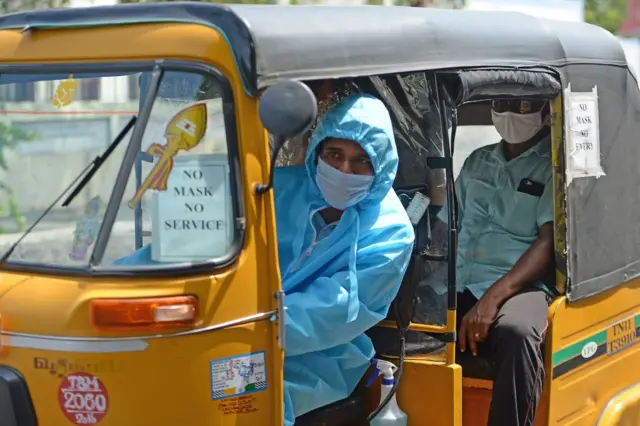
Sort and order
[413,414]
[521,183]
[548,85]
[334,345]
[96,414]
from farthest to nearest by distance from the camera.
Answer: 1. [521,183]
2. [548,85]
3. [413,414]
4. [334,345]
5. [96,414]

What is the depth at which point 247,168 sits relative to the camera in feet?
9.26

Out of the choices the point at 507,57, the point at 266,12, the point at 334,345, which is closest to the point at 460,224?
the point at 507,57

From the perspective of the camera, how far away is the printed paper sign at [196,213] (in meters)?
2.80

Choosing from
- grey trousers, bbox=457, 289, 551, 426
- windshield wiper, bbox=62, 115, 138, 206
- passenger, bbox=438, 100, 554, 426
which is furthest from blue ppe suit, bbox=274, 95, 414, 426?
windshield wiper, bbox=62, 115, 138, 206

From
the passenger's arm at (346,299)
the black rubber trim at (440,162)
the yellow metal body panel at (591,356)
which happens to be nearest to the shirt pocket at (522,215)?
the yellow metal body panel at (591,356)

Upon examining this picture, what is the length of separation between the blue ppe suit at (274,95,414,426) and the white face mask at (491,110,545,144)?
3.29ft

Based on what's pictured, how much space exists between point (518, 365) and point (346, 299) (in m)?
A: 0.90

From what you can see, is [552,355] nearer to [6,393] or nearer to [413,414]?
[413,414]

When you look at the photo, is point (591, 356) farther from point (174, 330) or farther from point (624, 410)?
point (174, 330)

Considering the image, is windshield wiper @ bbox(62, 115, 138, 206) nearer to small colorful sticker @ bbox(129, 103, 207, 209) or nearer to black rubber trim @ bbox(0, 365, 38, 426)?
small colorful sticker @ bbox(129, 103, 207, 209)

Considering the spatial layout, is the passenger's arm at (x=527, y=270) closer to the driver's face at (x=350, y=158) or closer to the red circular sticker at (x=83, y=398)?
the driver's face at (x=350, y=158)

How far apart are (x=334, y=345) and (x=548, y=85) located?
4.51ft

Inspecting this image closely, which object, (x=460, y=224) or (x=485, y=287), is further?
(x=460, y=224)

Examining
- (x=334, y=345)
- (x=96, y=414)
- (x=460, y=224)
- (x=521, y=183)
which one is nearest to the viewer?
(x=96, y=414)
